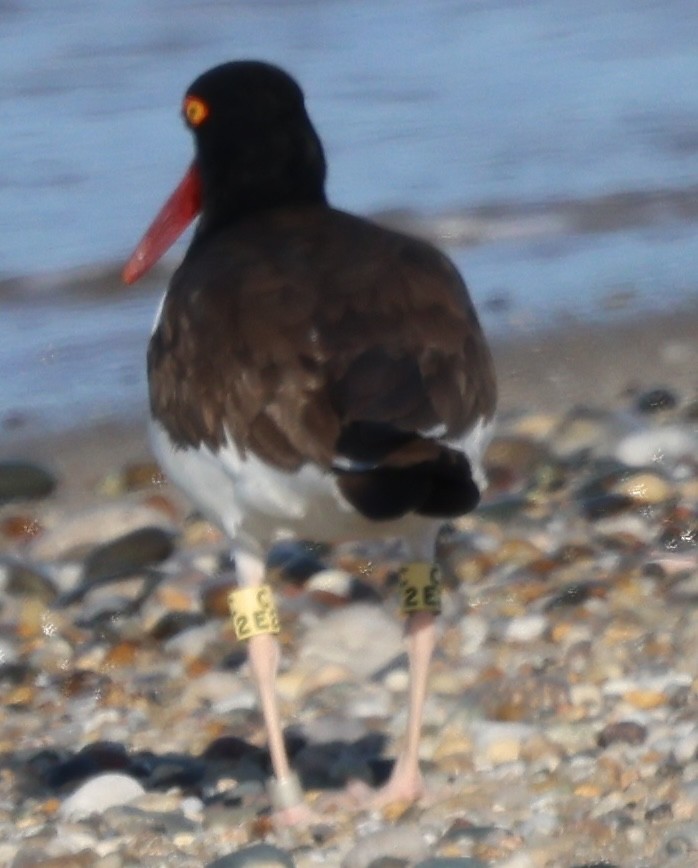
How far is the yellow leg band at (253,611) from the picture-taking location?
13.4 ft

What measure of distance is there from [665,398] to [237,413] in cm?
297

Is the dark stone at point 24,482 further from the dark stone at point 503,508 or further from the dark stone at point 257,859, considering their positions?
the dark stone at point 257,859

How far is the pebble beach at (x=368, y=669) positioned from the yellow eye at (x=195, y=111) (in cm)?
114

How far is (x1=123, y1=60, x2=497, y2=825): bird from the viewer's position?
11.6 feet

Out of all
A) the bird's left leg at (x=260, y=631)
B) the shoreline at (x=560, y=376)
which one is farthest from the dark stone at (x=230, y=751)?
the shoreline at (x=560, y=376)

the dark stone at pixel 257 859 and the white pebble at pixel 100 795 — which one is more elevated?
the dark stone at pixel 257 859

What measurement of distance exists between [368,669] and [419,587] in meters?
0.62

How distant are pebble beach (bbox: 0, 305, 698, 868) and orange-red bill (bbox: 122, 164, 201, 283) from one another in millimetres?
796

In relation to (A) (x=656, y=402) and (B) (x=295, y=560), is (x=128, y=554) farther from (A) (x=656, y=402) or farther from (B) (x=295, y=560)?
(A) (x=656, y=402)

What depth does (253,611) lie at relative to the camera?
13.4 feet

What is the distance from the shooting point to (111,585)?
5324 mm

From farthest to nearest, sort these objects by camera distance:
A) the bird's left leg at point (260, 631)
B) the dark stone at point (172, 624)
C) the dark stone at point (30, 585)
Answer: the dark stone at point (30, 585), the dark stone at point (172, 624), the bird's left leg at point (260, 631)

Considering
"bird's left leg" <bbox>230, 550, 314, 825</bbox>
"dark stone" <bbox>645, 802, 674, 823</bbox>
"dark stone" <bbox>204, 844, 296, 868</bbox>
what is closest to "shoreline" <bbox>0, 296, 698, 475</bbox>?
"bird's left leg" <bbox>230, 550, 314, 825</bbox>

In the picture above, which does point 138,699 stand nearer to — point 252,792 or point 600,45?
point 252,792
